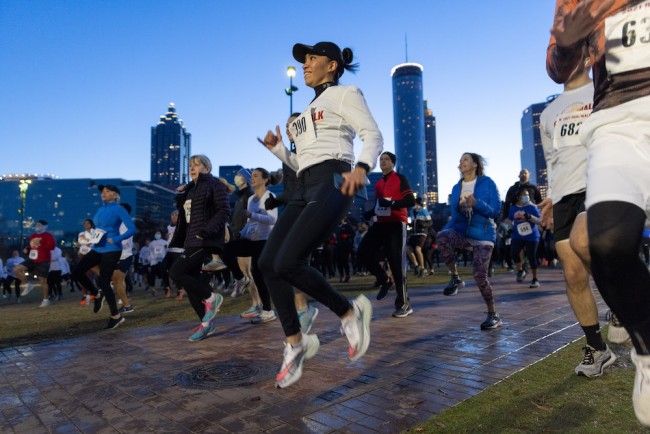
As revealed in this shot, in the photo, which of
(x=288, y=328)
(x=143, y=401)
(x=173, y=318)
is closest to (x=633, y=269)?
(x=288, y=328)

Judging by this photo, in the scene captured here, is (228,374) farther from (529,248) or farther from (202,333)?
(529,248)

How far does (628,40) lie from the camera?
1.74m

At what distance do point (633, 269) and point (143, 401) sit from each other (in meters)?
2.85

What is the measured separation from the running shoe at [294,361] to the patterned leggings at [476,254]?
2.62 metres

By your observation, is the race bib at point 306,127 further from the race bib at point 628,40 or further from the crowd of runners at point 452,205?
the race bib at point 628,40

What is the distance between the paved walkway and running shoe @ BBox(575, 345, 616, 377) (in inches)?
16.6

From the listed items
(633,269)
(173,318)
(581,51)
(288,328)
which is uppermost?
(581,51)

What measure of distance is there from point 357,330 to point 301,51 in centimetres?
214

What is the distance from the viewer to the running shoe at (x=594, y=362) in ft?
9.93

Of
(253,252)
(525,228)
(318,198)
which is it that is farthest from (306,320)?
(525,228)

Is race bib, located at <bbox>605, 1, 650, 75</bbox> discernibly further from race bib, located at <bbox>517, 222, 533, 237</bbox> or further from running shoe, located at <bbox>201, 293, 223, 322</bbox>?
race bib, located at <bbox>517, 222, 533, 237</bbox>

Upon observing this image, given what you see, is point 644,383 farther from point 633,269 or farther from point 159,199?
point 159,199

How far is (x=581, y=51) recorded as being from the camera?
1.99 meters

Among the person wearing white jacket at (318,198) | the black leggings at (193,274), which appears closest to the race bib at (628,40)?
the person wearing white jacket at (318,198)
